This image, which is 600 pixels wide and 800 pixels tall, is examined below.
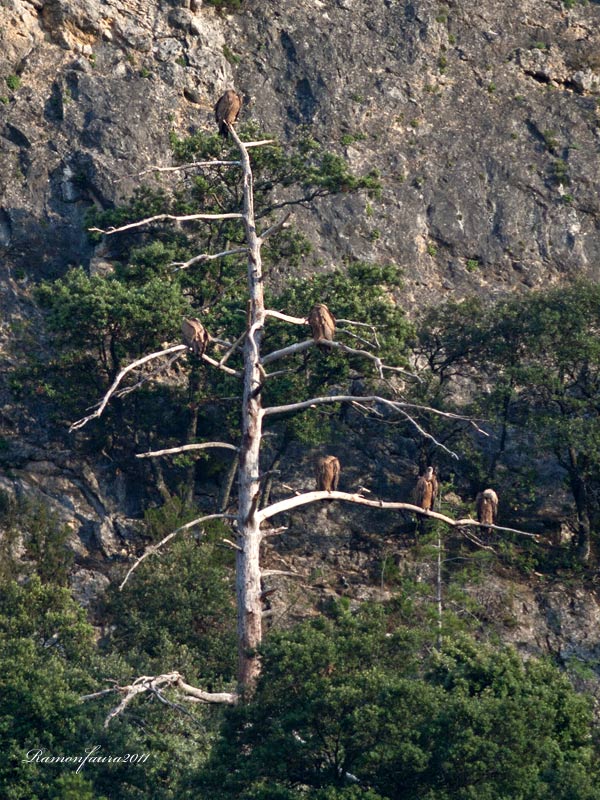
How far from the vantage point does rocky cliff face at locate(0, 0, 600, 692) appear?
1449 inches

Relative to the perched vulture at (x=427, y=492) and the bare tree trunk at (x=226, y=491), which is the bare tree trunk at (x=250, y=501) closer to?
the perched vulture at (x=427, y=492)

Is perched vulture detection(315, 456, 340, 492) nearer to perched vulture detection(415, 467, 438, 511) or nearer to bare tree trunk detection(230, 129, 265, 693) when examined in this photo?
perched vulture detection(415, 467, 438, 511)

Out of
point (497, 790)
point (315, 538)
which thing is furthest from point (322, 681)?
point (315, 538)

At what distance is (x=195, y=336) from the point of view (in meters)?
16.3

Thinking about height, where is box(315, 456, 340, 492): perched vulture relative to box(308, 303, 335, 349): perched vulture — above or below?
below

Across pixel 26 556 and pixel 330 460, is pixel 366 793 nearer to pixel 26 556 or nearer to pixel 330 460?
pixel 330 460

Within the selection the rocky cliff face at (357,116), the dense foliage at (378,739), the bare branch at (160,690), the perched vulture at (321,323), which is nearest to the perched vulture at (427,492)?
→ the dense foliage at (378,739)

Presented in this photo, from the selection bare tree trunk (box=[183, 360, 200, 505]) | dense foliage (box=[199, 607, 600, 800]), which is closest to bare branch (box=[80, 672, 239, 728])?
dense foliage (box=[199, 607, 600, 800])

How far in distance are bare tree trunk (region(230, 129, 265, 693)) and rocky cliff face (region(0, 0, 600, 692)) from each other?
16.5 m

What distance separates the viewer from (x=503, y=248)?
4122 centimetres

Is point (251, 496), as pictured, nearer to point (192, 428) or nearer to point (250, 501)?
point (250, 501)

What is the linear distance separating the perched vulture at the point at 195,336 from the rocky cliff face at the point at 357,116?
16436mm

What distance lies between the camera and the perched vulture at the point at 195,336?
53.5ft

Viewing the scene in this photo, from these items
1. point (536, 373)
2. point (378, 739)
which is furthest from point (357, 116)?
point (378, 739)
